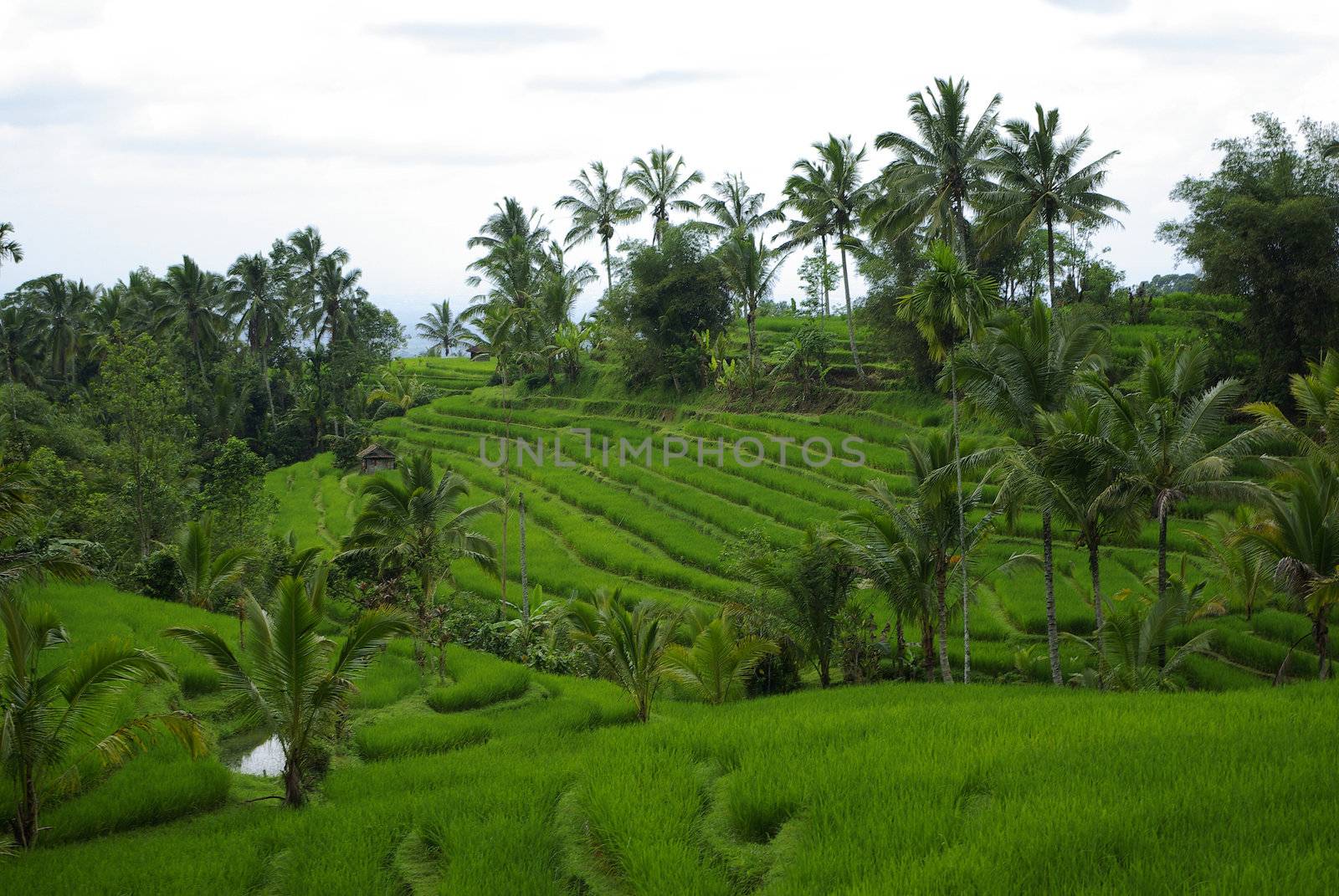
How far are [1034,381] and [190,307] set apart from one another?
44271 mm

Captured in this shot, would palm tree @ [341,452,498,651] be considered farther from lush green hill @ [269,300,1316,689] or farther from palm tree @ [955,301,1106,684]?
palm tree @ [955,301,1106,684]

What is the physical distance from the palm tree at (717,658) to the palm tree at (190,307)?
39045 millimetres

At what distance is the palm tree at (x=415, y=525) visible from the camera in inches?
731

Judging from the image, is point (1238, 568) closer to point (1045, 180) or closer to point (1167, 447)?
point (1167, 447)

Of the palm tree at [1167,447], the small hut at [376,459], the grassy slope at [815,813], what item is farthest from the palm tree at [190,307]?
the palm tree at [1167,447]

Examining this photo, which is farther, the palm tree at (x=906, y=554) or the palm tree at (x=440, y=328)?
the palm tree at (x=440, y=328)

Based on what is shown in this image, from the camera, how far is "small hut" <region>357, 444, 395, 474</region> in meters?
38.2

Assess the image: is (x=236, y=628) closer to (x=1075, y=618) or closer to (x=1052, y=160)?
(x=1075, y=618)

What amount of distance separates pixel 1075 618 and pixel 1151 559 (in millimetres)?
3963

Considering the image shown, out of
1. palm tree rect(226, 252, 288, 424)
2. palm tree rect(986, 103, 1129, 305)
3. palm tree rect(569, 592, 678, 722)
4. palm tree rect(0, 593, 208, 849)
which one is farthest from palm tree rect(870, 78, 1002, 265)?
palm tree rect(226, 252, 288, 424)

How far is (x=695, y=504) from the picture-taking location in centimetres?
2928

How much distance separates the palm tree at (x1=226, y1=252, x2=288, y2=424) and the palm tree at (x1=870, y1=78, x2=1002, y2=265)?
34780mm

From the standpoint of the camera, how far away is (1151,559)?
2172 cm

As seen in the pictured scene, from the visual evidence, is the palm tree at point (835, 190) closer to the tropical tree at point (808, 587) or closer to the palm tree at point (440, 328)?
the tropical tree at point (808, 587)
